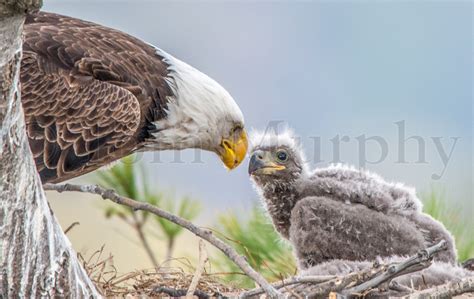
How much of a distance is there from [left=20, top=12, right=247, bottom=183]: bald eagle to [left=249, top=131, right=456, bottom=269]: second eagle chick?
327 millimetres

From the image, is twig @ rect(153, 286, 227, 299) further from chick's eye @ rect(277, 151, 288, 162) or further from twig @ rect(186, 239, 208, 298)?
chick's eye @ rect(277, 151, 288, 162)

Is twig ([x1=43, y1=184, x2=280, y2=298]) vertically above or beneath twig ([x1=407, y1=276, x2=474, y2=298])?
above

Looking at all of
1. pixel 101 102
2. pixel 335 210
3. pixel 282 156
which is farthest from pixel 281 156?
pixel 101 102

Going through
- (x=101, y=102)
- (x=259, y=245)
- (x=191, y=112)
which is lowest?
(x=259, y=245)

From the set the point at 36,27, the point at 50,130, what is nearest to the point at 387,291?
the point at 50,130

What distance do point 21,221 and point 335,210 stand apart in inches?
91.7

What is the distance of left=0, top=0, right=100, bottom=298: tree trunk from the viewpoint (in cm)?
281

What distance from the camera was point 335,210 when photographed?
4949mm

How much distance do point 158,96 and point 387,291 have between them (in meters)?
1.98

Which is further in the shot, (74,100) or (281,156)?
(281,156)

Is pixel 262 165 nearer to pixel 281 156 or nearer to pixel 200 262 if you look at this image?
pixel 281 156

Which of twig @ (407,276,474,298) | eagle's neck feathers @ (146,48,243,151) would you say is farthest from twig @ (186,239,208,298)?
eagle's neck feathers @ (146,48,243,151)

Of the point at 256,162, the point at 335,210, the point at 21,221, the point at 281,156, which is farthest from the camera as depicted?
the point at 281,156

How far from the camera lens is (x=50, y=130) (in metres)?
4.95
